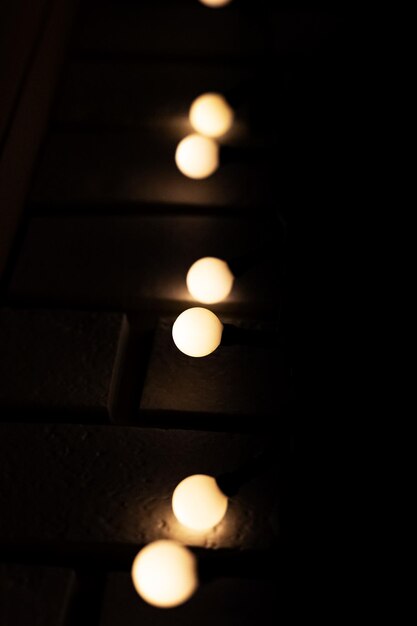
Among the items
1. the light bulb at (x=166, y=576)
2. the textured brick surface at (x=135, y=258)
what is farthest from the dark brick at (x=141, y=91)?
the light bulb at (x=166, y=576)

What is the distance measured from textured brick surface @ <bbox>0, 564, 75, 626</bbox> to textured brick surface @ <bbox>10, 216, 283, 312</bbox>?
0.47 m

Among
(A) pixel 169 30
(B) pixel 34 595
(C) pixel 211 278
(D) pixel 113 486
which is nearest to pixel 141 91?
(A) pixel 169 30

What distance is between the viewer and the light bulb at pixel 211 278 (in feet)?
3.47

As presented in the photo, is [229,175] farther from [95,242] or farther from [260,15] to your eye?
[260,15]

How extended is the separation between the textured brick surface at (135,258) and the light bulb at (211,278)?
0.05 metres

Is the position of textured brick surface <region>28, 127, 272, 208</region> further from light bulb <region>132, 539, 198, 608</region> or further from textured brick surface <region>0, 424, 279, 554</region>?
light bulb <region>132, 539, 198, 608</region>

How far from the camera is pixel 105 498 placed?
93 cm

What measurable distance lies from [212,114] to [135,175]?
0.20 meters

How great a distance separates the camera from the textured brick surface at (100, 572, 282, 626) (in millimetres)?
824

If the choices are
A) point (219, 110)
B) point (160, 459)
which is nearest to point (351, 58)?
point (219, 110)

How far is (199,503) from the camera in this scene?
832mm

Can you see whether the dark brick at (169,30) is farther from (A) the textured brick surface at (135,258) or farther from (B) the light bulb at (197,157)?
(A) the textured brick surface at (135,258)

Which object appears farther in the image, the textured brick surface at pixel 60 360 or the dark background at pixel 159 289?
the textured brick surface at pixel 60 360

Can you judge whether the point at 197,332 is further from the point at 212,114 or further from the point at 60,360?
the point at 212,114
